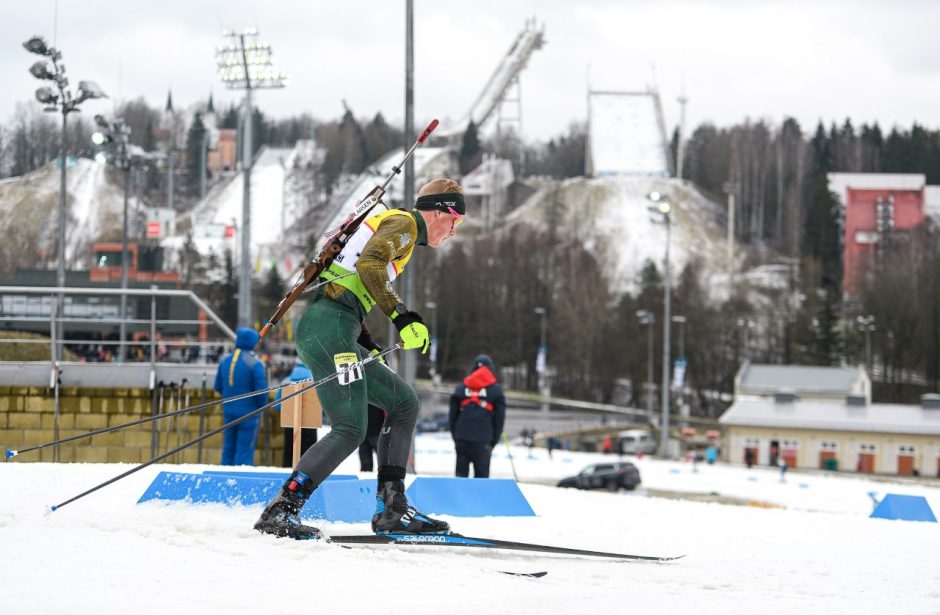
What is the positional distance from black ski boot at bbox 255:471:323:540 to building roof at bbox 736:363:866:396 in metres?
57.0

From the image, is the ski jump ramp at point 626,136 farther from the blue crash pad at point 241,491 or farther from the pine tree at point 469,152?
the blue crash pad at point 241,491

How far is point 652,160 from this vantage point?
457ft

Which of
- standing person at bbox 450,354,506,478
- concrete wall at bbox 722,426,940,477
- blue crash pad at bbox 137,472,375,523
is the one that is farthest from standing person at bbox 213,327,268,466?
concrete wall at bbox 722,426,940,477

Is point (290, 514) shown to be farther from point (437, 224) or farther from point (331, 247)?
point (437, 224)

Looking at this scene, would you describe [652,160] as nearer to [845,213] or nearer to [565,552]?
[845,213]

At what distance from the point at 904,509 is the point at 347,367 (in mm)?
6870

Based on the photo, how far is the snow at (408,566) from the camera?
166 inches

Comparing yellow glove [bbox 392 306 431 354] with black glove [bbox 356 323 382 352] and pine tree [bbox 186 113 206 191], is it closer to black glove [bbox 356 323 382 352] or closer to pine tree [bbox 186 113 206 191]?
black glove [bbox 356 323 382 352]

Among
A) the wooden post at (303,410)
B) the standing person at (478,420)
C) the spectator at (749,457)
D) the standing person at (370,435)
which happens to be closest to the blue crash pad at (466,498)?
the wooden post at (303,410)

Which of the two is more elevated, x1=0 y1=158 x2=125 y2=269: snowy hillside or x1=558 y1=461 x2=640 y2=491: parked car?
x1=0 y1=158 x2=125 y2=269: snowy hillside

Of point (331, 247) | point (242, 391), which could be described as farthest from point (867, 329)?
point (331, 247)

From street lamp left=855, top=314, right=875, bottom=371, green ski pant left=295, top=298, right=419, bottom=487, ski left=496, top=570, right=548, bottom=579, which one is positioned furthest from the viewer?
street lamp left=855, top=314, right=875, bottom=371

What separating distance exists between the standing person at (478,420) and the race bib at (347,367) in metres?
6.20

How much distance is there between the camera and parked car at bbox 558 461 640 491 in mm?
30516
